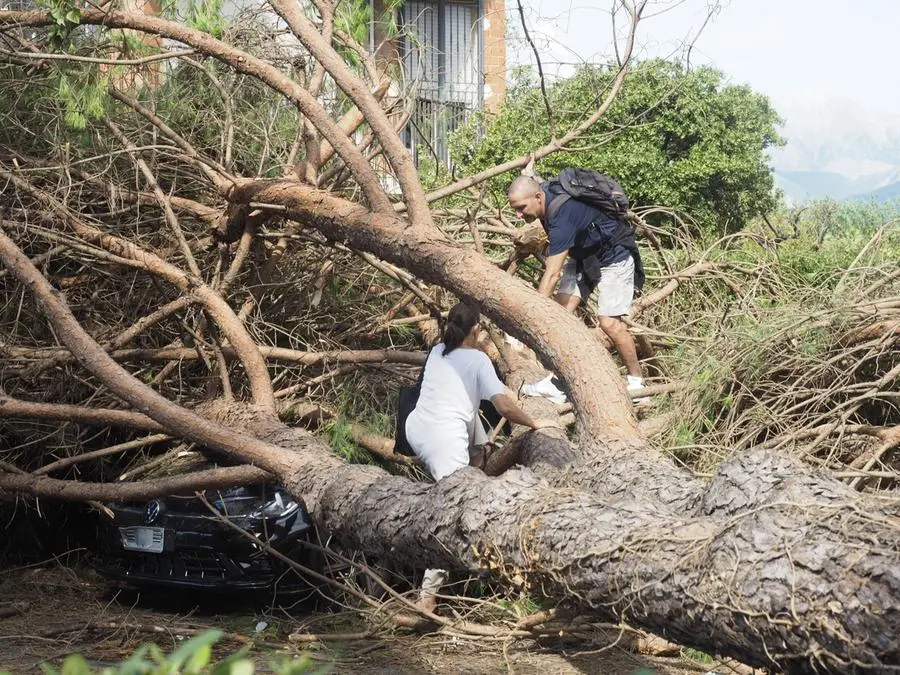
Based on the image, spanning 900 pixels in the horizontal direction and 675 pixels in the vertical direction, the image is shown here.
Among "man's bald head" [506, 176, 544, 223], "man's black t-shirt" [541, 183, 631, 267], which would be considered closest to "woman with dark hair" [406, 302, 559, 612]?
"man's black t-shirt" [541, 183, 631, 267]

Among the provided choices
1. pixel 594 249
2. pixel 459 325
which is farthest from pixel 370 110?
pixel 594 249

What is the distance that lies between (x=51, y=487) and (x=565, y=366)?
3.07 meters

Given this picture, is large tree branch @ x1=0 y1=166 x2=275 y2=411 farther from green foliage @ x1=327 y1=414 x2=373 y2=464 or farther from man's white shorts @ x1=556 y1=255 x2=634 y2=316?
man's white shorts @ x1=556 y1=255 x2=634 y2=316

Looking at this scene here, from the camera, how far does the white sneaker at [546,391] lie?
20.0ft

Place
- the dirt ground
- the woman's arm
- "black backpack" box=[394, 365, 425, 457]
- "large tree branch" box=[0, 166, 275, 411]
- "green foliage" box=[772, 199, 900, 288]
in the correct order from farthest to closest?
"green foliage" box=[772, 199, 900, 288]
"large tree branch" box=[0, 166, 275, 411]
"black backpack" box=[394, 365, 425, 457]
the woman's arm
the dirt ground

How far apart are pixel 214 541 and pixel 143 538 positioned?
1.59 feet

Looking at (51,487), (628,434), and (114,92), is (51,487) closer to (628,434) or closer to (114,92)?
(114,92)

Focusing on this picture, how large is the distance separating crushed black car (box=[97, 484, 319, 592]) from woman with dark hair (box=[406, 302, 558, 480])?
87 cm

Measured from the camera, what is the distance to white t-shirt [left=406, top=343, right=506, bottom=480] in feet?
17.6

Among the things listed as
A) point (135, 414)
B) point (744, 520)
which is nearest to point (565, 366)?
point (744, 520)

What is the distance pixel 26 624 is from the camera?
5.82 metres

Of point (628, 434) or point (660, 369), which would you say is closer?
point (628, 434)

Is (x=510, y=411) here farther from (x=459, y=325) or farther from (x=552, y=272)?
(x=552, y=272)

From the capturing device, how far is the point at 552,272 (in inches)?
243
